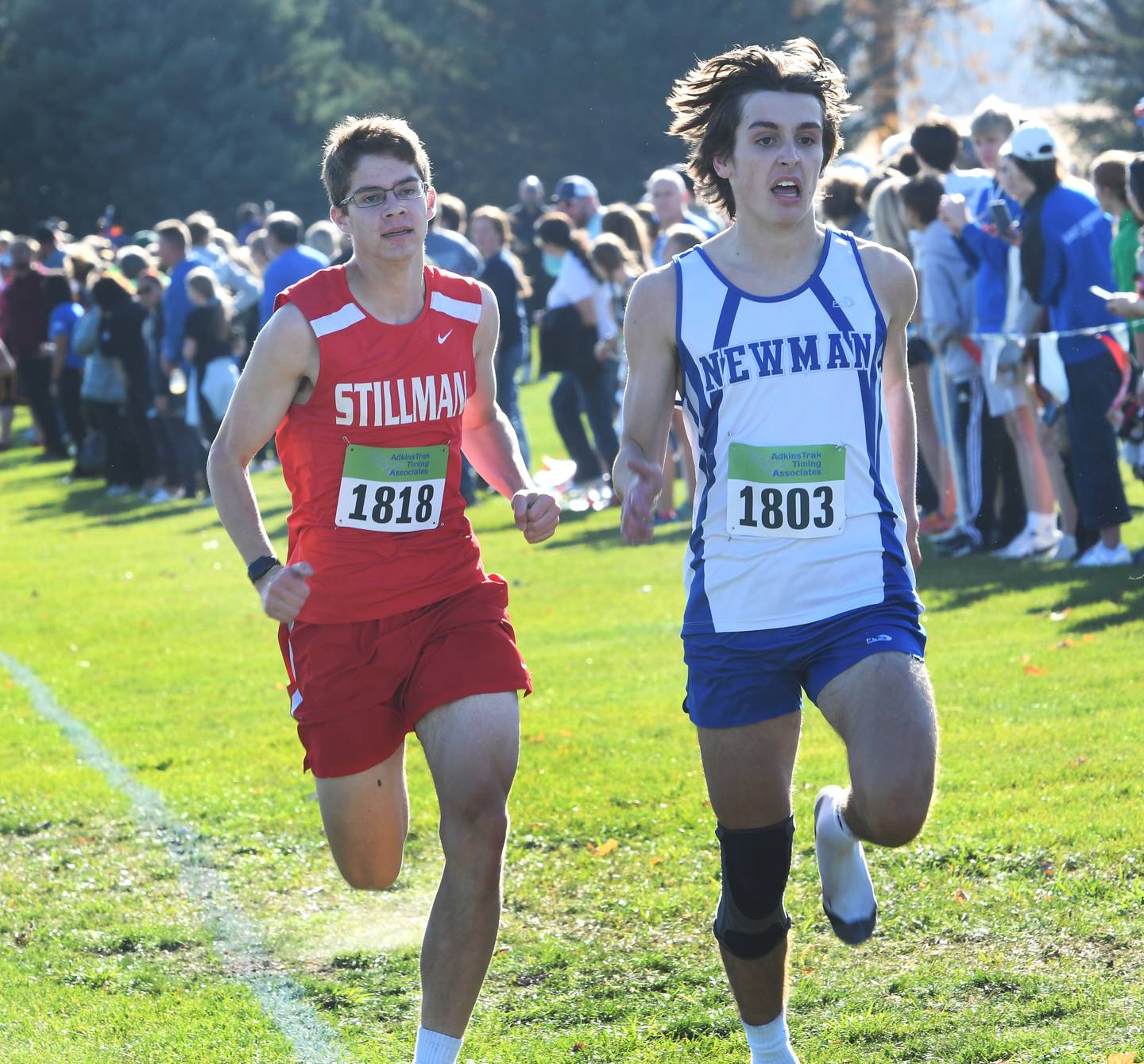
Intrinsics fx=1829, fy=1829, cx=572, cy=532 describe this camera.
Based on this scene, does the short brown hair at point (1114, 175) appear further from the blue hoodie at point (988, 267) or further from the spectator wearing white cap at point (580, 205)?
the spectator wearing white cap at point (580, 205)

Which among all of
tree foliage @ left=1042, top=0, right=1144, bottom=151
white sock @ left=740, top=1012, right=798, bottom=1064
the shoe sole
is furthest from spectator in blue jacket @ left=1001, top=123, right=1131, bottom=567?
tree foliage @ left=1042, top=0, right=1144, bottom=151

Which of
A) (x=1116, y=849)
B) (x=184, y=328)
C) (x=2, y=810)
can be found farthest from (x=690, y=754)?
(x=184, y=328)

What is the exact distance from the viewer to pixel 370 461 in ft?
15.4

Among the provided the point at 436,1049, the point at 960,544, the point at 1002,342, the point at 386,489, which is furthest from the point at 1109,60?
the point at 436,1049

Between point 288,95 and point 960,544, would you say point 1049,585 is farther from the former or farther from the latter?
point 288,95

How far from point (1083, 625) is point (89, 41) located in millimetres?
43052

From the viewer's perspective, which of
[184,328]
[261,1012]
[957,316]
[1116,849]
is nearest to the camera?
[261,1012]

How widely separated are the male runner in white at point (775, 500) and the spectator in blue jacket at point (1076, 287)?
5.83 m

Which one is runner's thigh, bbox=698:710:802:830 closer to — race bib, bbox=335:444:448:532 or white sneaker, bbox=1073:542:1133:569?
race bib, bbox=335:444:448:532

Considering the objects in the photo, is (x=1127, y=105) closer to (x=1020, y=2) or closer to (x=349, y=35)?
(x=1020, y=2)

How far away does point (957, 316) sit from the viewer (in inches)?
437

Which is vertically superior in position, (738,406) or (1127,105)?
(1127,105)

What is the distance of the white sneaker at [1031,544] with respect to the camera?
11148mm

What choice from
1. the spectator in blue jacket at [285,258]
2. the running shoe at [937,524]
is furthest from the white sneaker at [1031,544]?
the spectator in blue jacket at [285,258]
